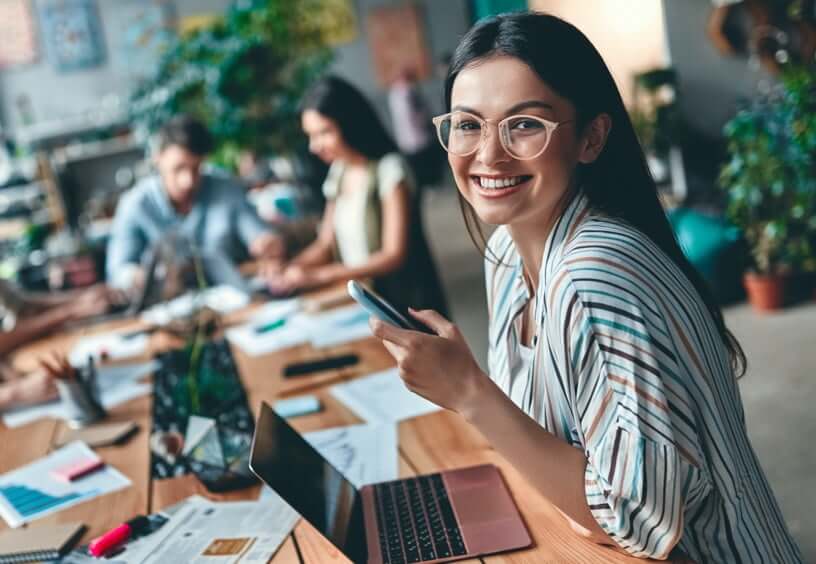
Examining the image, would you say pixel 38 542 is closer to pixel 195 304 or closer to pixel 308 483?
pixel 308 483

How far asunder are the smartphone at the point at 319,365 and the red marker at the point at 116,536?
2.32 ft

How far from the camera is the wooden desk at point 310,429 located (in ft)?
3.66

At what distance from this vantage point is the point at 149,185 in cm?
335

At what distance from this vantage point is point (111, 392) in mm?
2098

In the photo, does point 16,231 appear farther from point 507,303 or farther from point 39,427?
point 507,303

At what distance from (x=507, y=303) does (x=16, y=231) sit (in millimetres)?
6033

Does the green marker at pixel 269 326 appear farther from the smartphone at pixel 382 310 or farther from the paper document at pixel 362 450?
the smartphone at pixel 382 310

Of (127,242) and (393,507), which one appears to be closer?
(393,507)

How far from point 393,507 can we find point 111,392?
3.76 ft

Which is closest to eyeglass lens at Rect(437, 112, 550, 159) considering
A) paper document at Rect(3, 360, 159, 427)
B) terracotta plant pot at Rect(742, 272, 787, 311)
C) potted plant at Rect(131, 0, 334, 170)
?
paper document at Rect(3, 360, 159, 427)

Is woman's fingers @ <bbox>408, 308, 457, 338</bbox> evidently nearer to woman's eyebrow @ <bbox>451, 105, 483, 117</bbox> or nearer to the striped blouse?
the striped blouse

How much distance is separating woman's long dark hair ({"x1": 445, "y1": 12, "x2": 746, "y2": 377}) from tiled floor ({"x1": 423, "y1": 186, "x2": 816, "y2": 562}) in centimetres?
150

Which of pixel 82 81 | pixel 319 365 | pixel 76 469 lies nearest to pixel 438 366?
pixel 76 469

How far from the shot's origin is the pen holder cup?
1862mm
